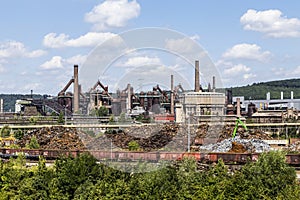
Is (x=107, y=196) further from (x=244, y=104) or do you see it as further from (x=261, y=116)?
(x=244, y=104)

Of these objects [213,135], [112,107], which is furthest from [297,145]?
[112,107]

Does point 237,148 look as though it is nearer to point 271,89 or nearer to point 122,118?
point 122,118

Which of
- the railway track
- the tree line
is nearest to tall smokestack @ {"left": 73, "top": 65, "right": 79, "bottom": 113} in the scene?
the railway track

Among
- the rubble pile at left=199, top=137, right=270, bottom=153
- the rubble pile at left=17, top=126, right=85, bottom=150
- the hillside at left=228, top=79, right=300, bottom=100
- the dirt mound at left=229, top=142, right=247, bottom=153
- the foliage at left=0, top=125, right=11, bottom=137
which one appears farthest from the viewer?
the hillside at left=228, top=79, right=300, bottom=100

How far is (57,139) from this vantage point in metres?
26.6

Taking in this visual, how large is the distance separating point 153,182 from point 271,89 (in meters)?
87.7

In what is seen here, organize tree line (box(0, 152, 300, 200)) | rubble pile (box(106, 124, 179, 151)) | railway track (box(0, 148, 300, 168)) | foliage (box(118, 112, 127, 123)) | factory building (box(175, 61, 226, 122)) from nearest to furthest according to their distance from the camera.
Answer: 1. tree line (box(0, 152, 300, 200))
2. railway track (box(0, 148, 300, 168))
3. rubble pile (box(106, 124, 179, 151))
4. factory building (box(175, 61, 226, 122))
5. foliage (box(118, 112, 127, 123))

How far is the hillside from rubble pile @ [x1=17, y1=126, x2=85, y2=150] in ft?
213

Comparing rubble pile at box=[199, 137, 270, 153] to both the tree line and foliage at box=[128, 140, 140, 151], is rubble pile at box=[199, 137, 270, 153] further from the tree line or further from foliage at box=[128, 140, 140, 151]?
the tree line

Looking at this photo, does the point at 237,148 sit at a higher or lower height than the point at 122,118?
lower

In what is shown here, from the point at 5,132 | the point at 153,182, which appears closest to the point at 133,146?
the point at 153,182

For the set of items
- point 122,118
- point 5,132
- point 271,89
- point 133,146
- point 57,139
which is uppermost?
point 271,89

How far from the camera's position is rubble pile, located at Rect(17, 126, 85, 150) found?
25038 mm

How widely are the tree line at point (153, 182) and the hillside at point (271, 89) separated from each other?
78091 mm
